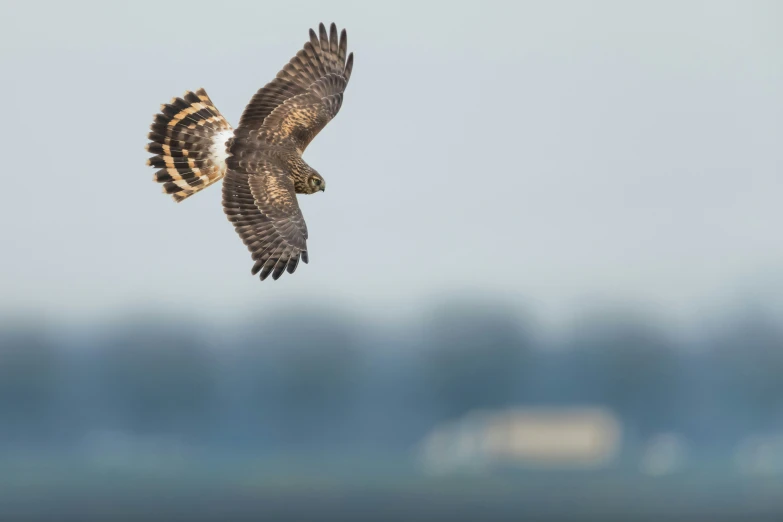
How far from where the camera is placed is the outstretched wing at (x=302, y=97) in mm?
17438

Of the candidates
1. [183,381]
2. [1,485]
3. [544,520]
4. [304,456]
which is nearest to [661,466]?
[544,520]

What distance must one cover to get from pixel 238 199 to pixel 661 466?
10636 centimetres

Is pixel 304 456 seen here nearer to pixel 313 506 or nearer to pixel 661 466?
pixel 313 506

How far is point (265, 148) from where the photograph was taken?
56.2 ft

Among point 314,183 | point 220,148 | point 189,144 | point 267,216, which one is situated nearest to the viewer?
point 267,216

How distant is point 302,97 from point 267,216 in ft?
7.09

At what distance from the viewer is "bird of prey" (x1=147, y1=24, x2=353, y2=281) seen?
1642cm

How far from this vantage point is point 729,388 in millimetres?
121062

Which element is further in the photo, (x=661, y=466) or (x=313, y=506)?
(x=661, y=466)

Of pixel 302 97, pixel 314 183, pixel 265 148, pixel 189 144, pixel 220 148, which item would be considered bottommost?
pixel 314 183

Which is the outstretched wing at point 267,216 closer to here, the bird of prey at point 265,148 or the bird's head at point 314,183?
the bird of prey at point 265,148

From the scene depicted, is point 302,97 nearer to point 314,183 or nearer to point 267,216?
point 314,183

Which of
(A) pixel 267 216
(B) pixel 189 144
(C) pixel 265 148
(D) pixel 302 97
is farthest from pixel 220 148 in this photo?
(A) pixel 267 216

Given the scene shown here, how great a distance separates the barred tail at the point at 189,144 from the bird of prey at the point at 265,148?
0.01 metres
